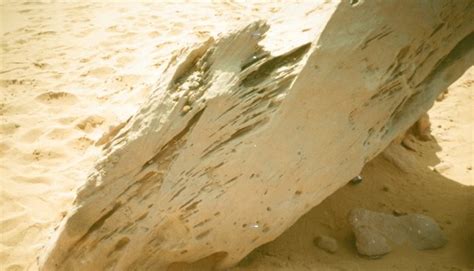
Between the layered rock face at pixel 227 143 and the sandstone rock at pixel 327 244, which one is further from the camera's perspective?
the sandstone rock at pixel 327 244

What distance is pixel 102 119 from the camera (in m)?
4.14

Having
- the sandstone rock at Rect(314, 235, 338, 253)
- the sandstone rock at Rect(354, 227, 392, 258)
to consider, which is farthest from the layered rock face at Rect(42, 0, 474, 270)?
the sandstone rock at Rect(354, 227, 392, 258)

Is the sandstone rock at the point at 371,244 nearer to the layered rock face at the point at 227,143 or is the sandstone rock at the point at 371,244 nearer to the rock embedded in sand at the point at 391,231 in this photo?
the rock embedded in sand at the point at 391,231

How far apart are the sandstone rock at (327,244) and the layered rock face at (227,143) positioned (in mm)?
510

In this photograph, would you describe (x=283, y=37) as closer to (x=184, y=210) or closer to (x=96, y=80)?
(x=184, y=210)

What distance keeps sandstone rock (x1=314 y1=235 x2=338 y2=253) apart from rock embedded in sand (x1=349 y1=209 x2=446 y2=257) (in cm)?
15

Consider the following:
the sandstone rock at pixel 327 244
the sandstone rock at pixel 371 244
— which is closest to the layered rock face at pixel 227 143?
the sandstone rock at pixel 327 244

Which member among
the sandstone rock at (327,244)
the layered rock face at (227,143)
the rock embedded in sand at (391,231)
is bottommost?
the rock embedded in sand at (391,231)

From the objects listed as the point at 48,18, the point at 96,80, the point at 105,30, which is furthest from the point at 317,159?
the point at 48,18

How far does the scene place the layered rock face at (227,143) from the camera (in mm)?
2248

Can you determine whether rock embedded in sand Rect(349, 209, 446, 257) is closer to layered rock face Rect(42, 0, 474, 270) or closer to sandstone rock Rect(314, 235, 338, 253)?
sandstone rock Rect(314, 235, 338, 253)

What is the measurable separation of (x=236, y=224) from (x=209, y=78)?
0.81m

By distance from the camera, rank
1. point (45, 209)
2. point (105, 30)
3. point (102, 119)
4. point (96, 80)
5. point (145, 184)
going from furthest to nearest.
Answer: point (105, 30) < point (96, 80) < point (102, 119) < point (45, 209) < point (145, 184)

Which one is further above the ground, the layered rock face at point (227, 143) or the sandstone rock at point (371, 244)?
the layered rock face at point (227, 143)
